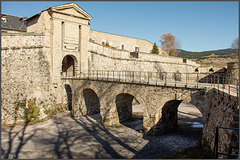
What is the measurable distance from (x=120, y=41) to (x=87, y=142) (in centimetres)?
2602

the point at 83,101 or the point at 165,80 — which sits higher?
the point at 165,80

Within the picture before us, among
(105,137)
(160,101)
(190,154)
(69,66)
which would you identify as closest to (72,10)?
(69,66)

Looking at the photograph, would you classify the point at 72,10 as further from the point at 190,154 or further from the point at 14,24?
the point at 190,154

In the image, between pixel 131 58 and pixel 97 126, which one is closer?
pixel 97 126

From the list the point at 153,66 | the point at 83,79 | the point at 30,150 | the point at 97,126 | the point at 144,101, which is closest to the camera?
the point at 30,150

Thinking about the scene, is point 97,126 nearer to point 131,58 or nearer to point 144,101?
point 144,101

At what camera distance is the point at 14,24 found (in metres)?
25.5

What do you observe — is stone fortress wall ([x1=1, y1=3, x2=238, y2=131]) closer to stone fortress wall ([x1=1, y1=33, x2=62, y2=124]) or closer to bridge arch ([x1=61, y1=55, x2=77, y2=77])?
stone fortress wall ([x1=1, y1=33, x2=62, y2=124])

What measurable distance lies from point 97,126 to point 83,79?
16.6 feet

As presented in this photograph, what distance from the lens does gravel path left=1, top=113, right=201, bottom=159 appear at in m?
10.0

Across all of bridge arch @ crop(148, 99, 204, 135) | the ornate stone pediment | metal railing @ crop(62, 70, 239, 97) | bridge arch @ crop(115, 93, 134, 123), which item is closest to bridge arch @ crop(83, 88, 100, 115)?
metal railing @ crop(62, 70, 239, 97)

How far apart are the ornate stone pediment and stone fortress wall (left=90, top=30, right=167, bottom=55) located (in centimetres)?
863

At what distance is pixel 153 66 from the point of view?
30.0 meters

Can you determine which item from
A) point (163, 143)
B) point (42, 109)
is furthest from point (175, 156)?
point (42, 109)
